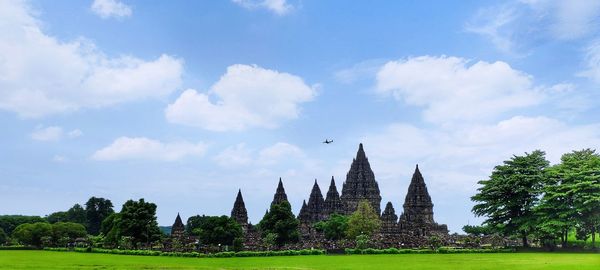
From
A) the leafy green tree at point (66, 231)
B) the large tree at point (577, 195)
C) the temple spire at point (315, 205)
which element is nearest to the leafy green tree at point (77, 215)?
the leafy green tree at point (66, 231)

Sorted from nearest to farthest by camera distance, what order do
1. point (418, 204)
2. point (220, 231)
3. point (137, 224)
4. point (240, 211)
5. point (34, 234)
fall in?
point (220, 231), point (137, 224), point (34, 234), point (418, 204), point (240, 211)

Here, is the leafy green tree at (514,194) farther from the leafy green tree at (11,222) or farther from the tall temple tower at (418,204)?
the leafy green tree at (11,222)

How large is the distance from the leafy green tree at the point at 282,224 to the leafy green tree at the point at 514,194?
72.1ft

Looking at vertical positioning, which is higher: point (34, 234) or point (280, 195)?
point (280, 195)

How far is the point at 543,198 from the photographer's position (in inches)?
2226

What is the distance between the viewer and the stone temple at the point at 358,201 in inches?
3895

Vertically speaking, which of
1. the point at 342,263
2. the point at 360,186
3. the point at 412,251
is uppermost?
the point at 360,186

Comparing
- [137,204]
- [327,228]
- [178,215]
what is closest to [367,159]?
[327,228]

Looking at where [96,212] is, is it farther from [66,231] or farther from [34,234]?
[34,234]

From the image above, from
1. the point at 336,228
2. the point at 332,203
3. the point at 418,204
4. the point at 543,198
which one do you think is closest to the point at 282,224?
the point at 336,228

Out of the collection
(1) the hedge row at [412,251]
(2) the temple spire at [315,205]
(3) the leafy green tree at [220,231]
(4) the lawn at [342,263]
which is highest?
(2) the temple spire at [315,205]

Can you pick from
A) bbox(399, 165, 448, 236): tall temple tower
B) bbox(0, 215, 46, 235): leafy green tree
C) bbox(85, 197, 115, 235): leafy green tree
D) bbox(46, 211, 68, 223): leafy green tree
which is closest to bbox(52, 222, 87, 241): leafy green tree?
bbox(85, 197, 115, 235): leafy green tree

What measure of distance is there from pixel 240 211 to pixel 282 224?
39093 millimetres

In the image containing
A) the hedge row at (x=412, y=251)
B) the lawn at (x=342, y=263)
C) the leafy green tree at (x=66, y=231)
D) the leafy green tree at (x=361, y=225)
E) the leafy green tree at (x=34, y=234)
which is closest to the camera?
the lawn at (x=342, y=263)
